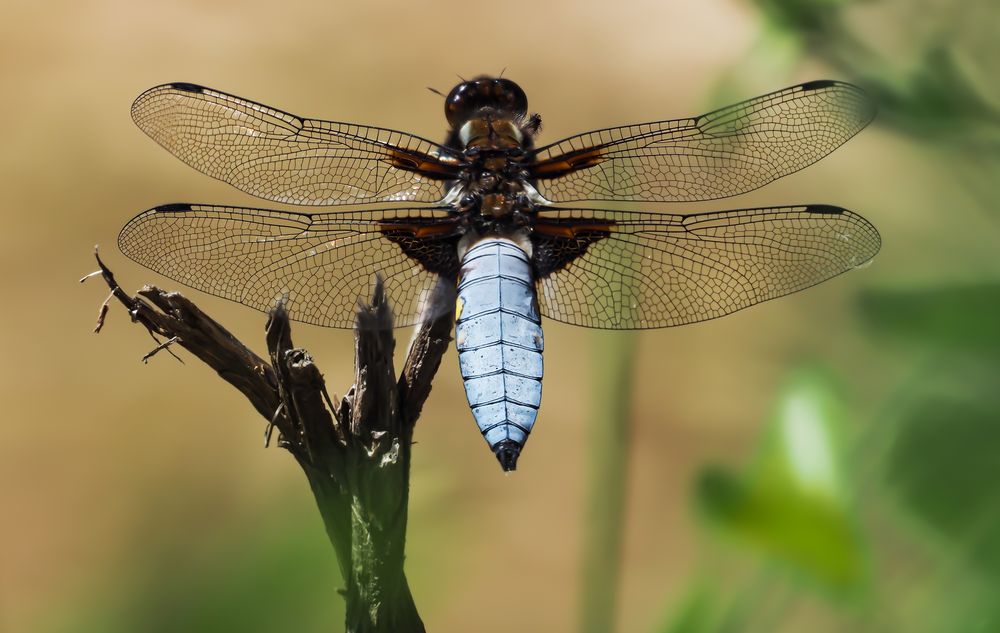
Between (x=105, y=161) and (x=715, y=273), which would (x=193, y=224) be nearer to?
(x=715, y=273)

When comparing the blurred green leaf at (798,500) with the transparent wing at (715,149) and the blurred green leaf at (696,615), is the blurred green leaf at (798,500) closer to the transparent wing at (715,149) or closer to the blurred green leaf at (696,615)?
the blurred green leaf at (696,615)

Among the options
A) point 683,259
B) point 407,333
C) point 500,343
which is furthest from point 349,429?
point 407,333

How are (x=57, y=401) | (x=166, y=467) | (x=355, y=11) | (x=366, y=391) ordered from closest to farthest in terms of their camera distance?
(x=366, y=391) → (x=166, y=467) → (x=57, y=401) → (x=355, y=11)

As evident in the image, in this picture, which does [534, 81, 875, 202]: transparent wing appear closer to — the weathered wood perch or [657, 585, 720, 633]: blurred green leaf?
the weathered wood perch

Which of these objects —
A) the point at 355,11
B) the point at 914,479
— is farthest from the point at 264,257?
the point at 355,11

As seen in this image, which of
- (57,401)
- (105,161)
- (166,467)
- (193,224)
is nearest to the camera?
(193,224)

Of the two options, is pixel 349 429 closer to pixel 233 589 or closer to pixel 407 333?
pixel 233 589

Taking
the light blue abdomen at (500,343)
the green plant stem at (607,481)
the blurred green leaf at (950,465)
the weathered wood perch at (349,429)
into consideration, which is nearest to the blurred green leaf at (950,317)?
the blurred green leaf at (950,465)
